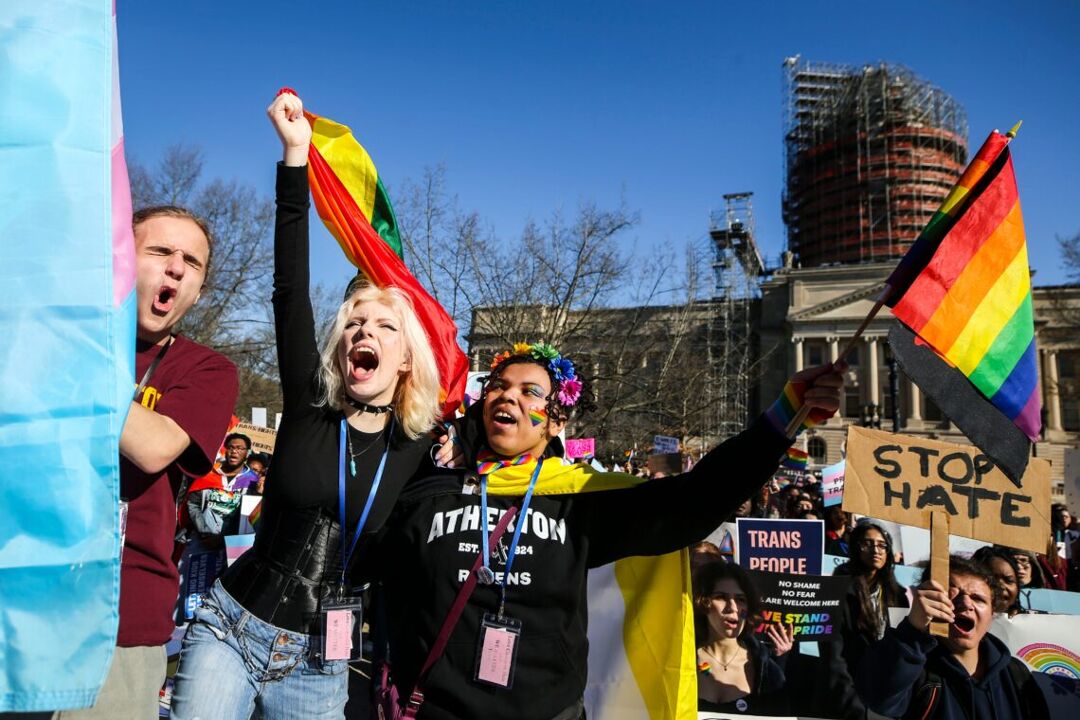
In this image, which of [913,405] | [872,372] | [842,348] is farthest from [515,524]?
[913,405]

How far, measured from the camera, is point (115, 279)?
146cm

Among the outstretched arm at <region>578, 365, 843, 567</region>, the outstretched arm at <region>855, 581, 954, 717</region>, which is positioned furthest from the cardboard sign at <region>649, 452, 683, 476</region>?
the outstretched arm at <region>578, 365, 843, 567</region>

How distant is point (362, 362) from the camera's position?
2.54 meters

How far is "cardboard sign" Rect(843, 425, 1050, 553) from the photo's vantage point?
4.12m

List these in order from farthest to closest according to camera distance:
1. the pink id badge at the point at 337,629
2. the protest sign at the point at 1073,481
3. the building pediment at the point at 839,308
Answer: the building pediment at the point at 839,308
the protest sign at the point at 1073,481
the pink id badge at the point at 337,629

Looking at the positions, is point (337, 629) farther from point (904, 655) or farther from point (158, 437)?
point (904, 655)

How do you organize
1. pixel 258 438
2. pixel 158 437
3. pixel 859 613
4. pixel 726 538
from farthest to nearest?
pixel 258 438 < pixel 726 538 < pixel 859 613 < pixel 158 437

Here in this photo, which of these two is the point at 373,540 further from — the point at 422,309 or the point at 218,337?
the point at 218,337

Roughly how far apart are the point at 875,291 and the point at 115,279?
2692 inches

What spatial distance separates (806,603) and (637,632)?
2.42 metres

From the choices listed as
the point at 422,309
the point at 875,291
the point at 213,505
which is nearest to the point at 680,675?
the point at 422,309

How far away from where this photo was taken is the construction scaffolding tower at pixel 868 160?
235 ft

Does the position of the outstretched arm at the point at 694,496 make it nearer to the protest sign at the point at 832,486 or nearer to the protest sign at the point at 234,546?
the protest sign at the point at 234,546

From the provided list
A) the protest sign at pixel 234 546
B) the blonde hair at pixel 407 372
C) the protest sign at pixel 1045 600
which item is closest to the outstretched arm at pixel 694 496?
the blonde hair at pixel 407 372
